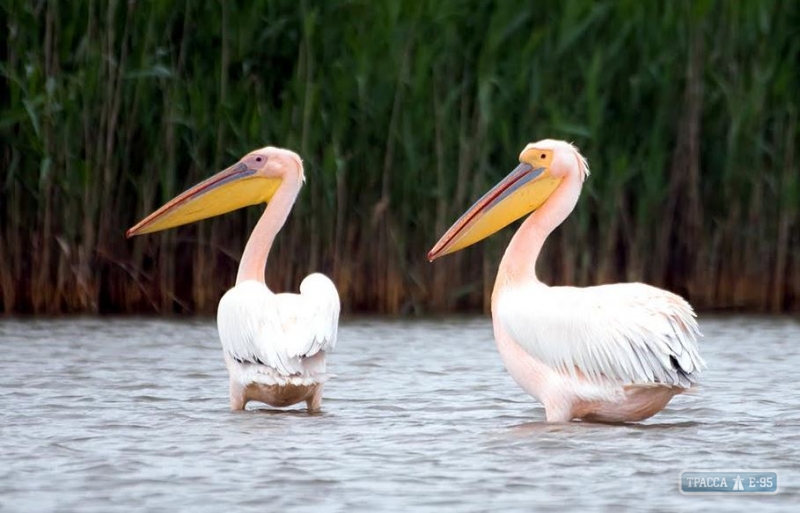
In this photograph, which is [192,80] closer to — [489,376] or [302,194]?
[302,194]

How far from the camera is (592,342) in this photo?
5.80m

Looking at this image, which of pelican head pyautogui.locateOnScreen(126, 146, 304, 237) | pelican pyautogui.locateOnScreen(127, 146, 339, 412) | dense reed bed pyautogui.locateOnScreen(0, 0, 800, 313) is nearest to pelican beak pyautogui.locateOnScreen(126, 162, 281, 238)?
pelican head pyautogui.locateOnScreen(126, 146, 304, 237)

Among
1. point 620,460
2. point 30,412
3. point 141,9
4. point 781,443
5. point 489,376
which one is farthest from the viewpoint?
point 141,9

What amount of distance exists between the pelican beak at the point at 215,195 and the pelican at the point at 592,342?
1.12 meters

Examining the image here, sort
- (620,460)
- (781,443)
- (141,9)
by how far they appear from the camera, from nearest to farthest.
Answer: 1. (620,460)
2. (781,443)
3. (141,9)

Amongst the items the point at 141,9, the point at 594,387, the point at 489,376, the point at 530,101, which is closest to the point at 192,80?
the point at 141,9

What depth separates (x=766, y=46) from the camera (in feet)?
33.6

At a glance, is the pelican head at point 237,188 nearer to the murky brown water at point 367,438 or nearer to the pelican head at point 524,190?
the murky brown water at point 367,438

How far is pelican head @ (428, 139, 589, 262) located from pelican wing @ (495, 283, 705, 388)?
0.46 meters

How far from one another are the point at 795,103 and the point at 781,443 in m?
5.02

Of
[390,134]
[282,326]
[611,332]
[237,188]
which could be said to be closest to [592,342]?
[611,332]

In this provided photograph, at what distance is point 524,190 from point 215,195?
4.76 feet

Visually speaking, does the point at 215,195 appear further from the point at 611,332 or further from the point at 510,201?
the point at 611,332

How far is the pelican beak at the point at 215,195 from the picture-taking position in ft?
23.5
